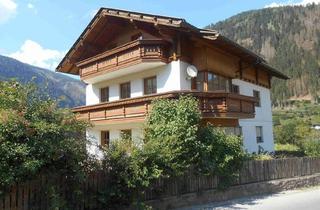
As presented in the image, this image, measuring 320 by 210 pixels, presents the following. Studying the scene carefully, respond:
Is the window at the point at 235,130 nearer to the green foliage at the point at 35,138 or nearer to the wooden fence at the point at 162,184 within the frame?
the wooden fence at the point at 162,184

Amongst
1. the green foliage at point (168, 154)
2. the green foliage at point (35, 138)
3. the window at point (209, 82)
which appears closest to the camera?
the green foliage at point (35, 138)

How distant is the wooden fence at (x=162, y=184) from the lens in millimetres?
9516

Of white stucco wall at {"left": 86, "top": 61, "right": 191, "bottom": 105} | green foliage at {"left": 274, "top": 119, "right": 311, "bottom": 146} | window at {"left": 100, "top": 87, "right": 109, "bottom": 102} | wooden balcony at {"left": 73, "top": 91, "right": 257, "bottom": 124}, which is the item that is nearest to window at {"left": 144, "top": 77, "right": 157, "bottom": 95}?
white stucco wall at {"left": 86, "top": 61, "right": 191, "bottom": 105}

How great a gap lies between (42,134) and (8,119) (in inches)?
35.1

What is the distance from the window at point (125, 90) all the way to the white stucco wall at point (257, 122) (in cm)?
698

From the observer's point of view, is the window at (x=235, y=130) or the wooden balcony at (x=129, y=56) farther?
the window at (x=235, y=130)

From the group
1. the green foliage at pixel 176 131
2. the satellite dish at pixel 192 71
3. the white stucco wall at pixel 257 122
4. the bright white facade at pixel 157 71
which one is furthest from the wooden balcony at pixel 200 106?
the white stucco wall at pixel 257 122

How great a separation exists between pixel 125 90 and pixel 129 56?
3480 mm

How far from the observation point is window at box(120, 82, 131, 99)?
23.0 metres

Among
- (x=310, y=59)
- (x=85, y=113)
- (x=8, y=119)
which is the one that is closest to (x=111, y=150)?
(x=8, y=119)

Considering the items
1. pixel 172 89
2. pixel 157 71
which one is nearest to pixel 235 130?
pixel 172 89

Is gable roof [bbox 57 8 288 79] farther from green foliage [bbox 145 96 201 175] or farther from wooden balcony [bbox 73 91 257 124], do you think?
green foliage [bbox 145 96 201 175]

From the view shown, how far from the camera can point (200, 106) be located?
55.3 feet

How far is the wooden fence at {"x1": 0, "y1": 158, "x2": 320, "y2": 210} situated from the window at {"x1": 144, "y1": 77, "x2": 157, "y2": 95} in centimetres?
715
